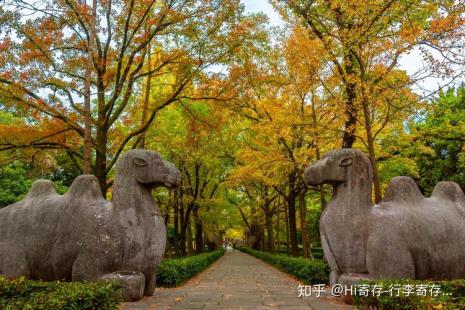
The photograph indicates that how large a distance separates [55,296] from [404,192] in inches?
255

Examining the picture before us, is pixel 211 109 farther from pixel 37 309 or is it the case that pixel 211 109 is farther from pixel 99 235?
pixel 37 309

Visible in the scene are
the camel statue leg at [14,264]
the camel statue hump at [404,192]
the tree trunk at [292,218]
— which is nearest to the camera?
the camel statue leg at [14,264]

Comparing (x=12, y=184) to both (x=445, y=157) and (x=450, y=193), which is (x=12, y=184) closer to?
(x=450, y=193)

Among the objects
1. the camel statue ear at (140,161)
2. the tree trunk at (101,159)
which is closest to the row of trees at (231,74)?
the tree trunk at (101,159)

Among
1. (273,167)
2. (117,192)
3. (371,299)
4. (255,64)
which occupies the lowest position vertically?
(371,299)

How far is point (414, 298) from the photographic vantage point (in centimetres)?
461

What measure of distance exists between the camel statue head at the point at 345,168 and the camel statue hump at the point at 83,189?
15.4 ft

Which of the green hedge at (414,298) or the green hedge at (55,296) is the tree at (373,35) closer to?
the green hedge at (414,298)

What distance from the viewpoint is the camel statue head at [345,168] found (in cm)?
819

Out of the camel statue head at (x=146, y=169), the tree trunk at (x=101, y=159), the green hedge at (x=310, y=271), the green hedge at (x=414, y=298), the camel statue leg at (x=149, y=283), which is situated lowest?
the green hedge at (x=310, y=271)

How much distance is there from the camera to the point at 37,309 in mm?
4391

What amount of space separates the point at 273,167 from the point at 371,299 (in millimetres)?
Answer: 11727

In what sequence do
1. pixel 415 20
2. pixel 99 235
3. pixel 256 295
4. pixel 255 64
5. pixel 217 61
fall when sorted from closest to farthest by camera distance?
pixel 99 235
pixel 256 295
pixel 415 20
pixel 217 61
pixel 255 64

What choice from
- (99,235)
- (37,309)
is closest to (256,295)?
(99,235)
